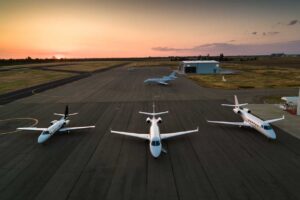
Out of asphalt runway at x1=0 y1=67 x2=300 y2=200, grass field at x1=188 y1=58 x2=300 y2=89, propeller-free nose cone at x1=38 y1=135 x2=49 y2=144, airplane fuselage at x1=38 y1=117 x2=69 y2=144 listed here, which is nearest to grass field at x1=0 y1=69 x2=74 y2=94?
asphalt runway at x1=0 y1=67 x2=300 y2=200

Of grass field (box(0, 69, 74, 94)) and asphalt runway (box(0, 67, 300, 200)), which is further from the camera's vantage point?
grass field (box(0, 69, 74, 94))

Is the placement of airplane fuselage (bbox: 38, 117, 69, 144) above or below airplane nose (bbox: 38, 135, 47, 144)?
above

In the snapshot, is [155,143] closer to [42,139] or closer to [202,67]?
[42,139]

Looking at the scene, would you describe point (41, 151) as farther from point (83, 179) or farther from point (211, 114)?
point (211, 114)

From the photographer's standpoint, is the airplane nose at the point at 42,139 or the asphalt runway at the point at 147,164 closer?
the asphalt runway at the point at 147,164

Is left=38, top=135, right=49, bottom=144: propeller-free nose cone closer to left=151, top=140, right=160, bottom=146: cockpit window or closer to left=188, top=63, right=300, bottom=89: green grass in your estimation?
left=151, top=140, right=160, bottom=146: cockpit window

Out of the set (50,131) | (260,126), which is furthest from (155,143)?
(260,126)

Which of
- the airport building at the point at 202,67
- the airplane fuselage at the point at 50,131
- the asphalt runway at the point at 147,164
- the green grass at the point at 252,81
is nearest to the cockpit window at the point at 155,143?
the asphalt runway at the point at 147,164

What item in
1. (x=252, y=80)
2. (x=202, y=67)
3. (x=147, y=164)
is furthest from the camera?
(x=202, y=67)

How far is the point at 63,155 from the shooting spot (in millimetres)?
24969

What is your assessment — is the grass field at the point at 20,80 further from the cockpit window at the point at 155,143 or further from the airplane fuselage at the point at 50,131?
the cockpit window at the point at 155,143

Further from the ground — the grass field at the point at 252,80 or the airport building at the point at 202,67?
the airport building at the point at 202,67

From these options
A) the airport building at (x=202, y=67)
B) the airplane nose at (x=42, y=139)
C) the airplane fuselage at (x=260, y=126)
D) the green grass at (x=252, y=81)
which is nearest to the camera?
the airplane nose at (x=42, y=139)

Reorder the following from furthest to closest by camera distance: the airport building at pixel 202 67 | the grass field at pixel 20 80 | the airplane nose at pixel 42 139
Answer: the airport building at pixel 202 67, the grass field at pixel 20 80, the airplane nose at pixel 42 139
